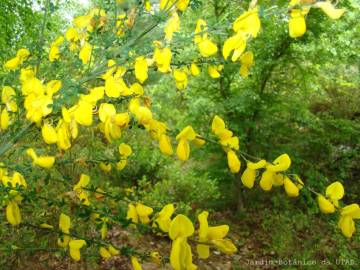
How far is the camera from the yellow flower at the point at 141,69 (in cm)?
80

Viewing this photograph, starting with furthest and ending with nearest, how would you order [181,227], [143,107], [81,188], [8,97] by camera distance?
1. [81,188]
2. [8,97]
3. [143,107]
4. [181,227]

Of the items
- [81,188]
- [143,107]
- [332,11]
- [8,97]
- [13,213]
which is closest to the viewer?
[332,11]

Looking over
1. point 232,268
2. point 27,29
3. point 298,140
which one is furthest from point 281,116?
point 27,29

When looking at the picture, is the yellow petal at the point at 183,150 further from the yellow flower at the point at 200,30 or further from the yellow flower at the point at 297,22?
the yellow flower at the point at 297,22

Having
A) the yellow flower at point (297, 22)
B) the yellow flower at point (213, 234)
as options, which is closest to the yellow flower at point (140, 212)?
the yellow flower at point (213, 234)

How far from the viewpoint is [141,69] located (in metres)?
0.81

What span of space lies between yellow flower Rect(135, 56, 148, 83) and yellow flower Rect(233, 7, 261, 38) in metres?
0.23

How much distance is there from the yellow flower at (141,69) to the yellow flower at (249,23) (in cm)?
23

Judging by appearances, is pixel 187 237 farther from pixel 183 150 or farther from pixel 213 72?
pixel 213 72

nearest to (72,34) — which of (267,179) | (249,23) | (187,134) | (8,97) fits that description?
(8,97)

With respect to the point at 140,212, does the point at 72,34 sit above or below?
above

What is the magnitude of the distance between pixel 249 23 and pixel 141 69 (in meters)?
0.26

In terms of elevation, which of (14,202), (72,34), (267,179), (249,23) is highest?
(72,34)

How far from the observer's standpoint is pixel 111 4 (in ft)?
3.51
